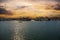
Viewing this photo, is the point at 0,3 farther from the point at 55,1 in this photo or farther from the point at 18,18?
the point at 55,1

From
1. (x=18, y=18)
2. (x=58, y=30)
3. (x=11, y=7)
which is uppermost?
(x=11, y=7)

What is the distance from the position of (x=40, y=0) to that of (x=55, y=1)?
0.35 m

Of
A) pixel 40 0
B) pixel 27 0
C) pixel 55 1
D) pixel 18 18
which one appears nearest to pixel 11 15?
pixel 18 18

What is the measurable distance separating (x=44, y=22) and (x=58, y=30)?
38 centimetres

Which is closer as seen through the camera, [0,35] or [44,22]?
[0,35]

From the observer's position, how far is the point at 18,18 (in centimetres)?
393

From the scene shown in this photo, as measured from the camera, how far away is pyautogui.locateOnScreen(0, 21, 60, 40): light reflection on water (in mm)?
3945

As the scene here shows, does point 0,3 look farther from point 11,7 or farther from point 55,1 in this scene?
point 55,1

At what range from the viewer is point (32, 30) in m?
4.05

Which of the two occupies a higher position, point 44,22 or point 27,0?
point 27,0

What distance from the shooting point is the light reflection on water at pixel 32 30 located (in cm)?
395

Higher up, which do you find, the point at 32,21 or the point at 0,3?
the point at 0,3

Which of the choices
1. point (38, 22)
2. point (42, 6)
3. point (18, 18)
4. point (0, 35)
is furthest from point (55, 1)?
point (0, 35)

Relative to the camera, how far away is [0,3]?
12.7ft
